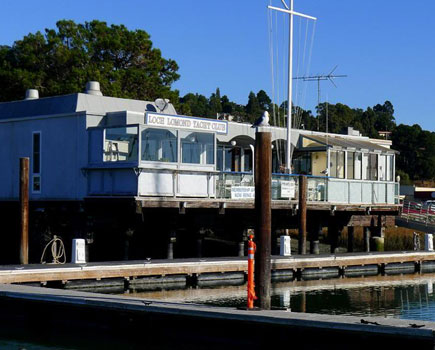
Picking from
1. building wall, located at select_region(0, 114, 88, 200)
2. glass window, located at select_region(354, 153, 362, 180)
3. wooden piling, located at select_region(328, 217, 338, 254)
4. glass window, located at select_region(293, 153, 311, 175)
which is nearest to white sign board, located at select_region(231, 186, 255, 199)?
building wall, located at select_region(0, 114, 88, 200)

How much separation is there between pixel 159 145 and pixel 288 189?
7.01m

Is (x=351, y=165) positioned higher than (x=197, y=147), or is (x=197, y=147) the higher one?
(x=197, y=147)

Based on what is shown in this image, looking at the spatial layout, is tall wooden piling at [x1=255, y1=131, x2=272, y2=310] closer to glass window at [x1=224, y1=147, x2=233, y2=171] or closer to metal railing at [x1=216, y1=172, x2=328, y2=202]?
metal railing at [x1=216, y1=172, x2=328, y2=202]

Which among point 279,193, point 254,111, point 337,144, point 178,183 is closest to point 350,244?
point 337,144

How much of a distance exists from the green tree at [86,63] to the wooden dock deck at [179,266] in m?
25.0

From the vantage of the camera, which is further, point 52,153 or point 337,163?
point 337,163

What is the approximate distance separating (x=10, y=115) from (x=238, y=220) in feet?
30.7

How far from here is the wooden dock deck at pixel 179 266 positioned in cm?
2180

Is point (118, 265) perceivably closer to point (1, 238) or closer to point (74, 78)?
point (1, 238)

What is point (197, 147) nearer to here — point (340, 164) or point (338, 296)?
point (338, 296)

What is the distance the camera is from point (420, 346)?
13008mm

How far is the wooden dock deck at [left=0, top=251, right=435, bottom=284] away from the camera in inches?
858

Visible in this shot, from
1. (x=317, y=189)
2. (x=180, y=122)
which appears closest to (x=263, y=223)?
(x=180, y=122)

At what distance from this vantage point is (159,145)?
88.2 feet
